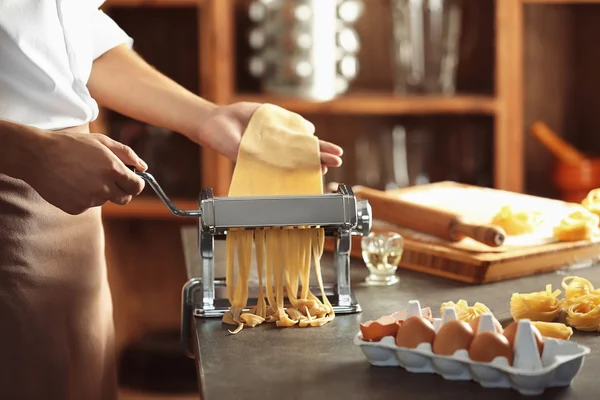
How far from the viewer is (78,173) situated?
1.13 metres

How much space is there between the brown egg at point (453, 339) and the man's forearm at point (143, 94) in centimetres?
63

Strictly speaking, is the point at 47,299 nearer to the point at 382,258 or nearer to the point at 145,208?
the point at 382,258

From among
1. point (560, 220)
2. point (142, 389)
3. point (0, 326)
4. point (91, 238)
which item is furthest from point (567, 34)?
point (0, 326)

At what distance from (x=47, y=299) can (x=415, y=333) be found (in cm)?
58

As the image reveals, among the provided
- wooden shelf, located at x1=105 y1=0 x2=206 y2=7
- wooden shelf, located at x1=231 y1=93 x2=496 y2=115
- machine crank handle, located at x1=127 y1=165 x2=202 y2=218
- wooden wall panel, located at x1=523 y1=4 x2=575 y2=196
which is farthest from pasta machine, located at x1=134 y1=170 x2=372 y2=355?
wooden wall panel, located at x1=523 y1=4 x2=575 y2=196

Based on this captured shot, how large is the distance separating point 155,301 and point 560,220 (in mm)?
1752

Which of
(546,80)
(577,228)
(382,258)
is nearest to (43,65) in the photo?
(382,258)

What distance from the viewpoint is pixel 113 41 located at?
161 cm

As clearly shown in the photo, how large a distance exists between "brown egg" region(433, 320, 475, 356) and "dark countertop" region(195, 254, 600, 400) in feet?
0.12

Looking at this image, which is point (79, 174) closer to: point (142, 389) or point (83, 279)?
point (83, 279)

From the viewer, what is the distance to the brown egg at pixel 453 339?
103cm

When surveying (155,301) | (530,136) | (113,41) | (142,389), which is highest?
(113,41)

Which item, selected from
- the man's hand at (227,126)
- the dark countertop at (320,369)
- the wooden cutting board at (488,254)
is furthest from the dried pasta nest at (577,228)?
the man's hand at (227,126)

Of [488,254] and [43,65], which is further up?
[43,65]
